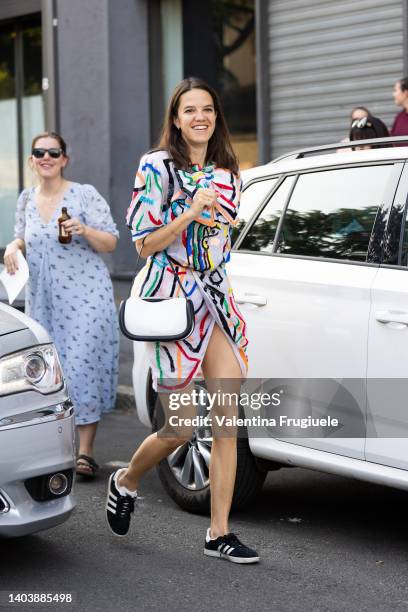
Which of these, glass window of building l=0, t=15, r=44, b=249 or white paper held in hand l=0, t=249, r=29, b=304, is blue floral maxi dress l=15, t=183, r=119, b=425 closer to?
white paper held in hand l=0, t=249, r=29, b=304

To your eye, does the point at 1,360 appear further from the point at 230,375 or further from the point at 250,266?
the point at 250,266

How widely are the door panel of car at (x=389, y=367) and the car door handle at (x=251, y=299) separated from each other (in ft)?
1.98

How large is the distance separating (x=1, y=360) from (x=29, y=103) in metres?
11.7

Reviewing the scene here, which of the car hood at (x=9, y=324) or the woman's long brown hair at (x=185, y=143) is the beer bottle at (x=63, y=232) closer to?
the woman's long brown hair at (x=185, y=143)

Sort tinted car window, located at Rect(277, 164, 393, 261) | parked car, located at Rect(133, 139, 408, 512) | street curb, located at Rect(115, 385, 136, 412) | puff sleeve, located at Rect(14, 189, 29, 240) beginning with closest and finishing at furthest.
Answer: parked car, located at Rect(133, 139, 408, 512), tinted car window, located at Rect(277, 164, 393, 261), puff sleeve, located at Rect(14, 189, 29, 240), street curb, located at Rect(115, 385, 136, 412)

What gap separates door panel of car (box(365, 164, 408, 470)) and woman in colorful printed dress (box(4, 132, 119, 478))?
221cm

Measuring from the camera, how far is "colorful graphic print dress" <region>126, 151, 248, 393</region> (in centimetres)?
458

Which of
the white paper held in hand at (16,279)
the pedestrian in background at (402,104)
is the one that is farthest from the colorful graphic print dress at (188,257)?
the pedestrian in background at (402,104)

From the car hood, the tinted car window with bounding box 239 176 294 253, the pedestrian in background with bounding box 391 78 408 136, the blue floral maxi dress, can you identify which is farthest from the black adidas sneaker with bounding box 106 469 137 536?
the pedestrian in background with bounding box 391 78 408 136

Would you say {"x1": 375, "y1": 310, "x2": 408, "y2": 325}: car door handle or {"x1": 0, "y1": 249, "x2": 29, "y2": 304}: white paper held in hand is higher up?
{"x1": 0, "y1": 249, "x2": 29, "y2": 304}: white paper held in hand

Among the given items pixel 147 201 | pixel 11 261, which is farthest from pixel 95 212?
pixel 147 201

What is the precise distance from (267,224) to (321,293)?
2.18 ft

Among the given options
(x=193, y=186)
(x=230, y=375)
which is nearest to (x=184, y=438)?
(x=230, y=375)

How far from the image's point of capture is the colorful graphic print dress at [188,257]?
4.58 metres
